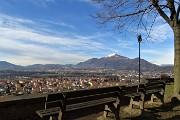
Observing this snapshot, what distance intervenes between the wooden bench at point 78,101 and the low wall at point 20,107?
0.67 m

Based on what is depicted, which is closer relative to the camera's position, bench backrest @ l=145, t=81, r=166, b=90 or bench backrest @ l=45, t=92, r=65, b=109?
bench backrest @ l=45, t=92, r=65, b=109

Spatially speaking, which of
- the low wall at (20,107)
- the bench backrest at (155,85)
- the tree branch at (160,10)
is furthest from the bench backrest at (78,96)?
the tree branch at (160,10)

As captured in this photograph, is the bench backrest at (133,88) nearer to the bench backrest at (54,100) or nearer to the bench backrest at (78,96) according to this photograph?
the bench backrest at (78,96)

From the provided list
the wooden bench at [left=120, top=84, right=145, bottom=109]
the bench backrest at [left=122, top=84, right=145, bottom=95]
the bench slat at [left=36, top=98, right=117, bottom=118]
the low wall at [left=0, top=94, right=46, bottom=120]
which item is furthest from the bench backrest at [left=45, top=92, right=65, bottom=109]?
the wooden bench at [left=120, top=84, right=145, bottom=109]

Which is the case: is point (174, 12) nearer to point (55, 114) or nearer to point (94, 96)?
point (94, 96)

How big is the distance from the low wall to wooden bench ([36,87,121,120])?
667 mm

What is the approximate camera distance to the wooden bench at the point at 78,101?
6.57 meters

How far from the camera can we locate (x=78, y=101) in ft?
23.6

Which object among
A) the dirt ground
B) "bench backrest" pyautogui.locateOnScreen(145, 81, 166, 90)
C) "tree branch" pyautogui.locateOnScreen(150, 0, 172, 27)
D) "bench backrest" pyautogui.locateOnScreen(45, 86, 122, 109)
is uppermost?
"tree branch" pyautogui.locateOnScreen(150, 0, 172, 27)

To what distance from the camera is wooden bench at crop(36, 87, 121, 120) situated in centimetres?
657

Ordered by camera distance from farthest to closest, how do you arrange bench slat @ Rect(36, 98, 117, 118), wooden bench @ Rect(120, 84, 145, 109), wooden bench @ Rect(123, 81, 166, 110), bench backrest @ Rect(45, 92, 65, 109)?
wooden bench @ Rect(123, 81, 166, 110)
wooden bench @ Rect(120, 84, 145, 109)
bench backrest @ Rect(45, 92, 65, 109)
bench slat @ Rect(36, 98, 117, 118)

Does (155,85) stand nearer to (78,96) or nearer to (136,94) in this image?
(136,94)

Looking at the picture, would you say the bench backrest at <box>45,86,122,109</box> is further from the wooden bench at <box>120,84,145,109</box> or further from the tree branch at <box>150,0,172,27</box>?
the tree branch at <box>150,0,172,27</box>

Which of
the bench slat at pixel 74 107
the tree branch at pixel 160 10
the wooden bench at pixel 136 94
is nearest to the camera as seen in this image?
the bench slat at pixel 74 107
